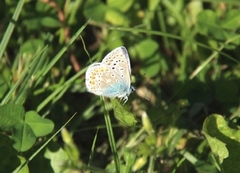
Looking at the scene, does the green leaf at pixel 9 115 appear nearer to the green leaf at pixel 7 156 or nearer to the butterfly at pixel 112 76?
the green leaf at pixel 7 156

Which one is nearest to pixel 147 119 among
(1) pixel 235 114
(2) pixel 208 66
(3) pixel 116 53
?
(3) pixel 116 53

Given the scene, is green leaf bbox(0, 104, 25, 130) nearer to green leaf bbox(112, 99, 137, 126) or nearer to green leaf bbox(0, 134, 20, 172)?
green leaf bbox(0, 134, 20, 172)

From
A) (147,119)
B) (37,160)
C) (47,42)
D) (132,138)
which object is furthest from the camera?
(47,42)

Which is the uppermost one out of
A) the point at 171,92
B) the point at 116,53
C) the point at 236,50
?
the point at 116,53

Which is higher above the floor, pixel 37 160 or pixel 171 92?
pixel 37 160

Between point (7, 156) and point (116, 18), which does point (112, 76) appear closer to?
point (7, 156)

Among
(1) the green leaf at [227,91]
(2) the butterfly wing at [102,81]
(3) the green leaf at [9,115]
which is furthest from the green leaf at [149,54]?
(3) the green leaf at [9,115]

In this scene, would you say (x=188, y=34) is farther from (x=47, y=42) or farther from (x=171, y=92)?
(x=47, y=42)

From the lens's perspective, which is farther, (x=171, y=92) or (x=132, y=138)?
(x=171, y=92)
